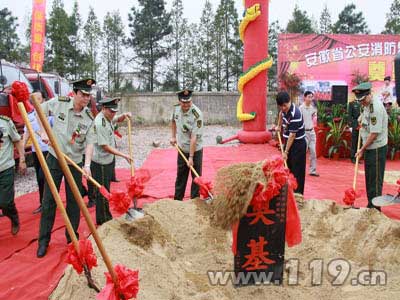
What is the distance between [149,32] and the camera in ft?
72.6

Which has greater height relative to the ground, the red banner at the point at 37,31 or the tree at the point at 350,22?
the tree at the point at 350,22

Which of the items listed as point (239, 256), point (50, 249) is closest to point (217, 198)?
point (239, 256)

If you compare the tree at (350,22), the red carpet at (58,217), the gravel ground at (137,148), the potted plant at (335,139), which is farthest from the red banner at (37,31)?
the tree at (350,22)

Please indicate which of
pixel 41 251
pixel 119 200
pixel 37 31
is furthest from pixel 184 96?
pixel 37 31

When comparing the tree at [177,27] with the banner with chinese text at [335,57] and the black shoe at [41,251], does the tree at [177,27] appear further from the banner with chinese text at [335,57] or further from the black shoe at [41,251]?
the black shoe at [41,251]

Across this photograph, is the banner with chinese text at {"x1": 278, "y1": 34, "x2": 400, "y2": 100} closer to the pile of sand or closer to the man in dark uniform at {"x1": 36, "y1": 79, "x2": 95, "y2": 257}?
the pile of sand

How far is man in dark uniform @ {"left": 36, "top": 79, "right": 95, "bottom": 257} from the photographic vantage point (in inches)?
142

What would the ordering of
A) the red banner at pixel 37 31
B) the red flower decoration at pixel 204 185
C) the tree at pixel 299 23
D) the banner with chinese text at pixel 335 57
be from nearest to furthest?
the red flower decoration at pixel 204 185 → the red banner at pixel 37 31 → the banner with chinese text at pixel 335 57 → the tree at pixel 299 23

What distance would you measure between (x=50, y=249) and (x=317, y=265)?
233 centimetres

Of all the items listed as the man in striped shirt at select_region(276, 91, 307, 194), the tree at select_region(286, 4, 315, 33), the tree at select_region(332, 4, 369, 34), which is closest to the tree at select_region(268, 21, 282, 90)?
the tree at select_region(286, 4, 315, 33)

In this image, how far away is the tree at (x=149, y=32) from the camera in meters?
22.2

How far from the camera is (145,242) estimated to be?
144 inches

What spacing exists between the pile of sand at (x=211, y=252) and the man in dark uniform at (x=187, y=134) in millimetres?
569

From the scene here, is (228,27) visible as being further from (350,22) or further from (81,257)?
(81,257)
